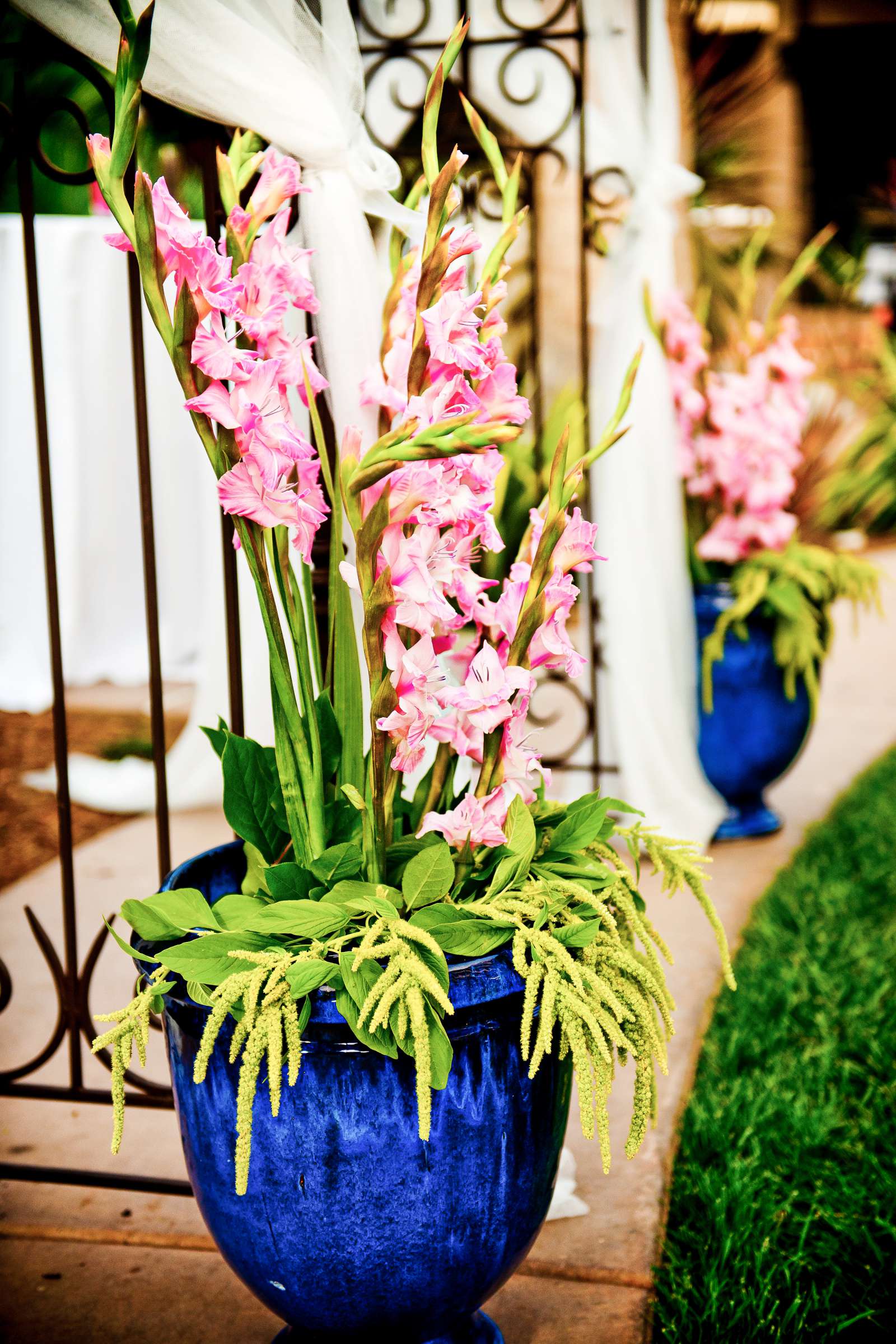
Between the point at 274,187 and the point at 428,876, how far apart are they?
0.62m

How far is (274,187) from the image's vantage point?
43.6 inches

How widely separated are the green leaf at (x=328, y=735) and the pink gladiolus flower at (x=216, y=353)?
0.36 metres

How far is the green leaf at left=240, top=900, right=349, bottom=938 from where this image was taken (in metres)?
1.06

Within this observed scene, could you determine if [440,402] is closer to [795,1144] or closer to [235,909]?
[235,909]

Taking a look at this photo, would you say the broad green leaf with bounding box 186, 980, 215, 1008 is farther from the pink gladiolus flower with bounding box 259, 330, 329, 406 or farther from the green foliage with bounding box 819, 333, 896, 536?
the green foliage with bounding box 819, 333, 896, 536

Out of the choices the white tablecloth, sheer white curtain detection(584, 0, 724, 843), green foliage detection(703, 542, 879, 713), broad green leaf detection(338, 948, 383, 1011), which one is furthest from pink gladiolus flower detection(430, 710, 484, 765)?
the white tablecloth

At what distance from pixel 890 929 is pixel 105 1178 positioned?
151 cm

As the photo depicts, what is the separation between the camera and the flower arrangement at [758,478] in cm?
273

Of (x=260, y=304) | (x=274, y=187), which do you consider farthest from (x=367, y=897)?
(x=274, y=187)

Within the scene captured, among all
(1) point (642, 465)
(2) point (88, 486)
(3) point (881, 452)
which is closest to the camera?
(1) point (642, 465)

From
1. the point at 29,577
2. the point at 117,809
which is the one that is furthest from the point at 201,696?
the point at 29,577

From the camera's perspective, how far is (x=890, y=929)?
2.40m

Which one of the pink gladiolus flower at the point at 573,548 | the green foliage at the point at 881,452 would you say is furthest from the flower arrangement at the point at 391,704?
the green foliage at the point at 881,452

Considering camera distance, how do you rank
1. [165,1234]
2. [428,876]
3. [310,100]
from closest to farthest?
[428,876] → [310,100] → [165,1234]
